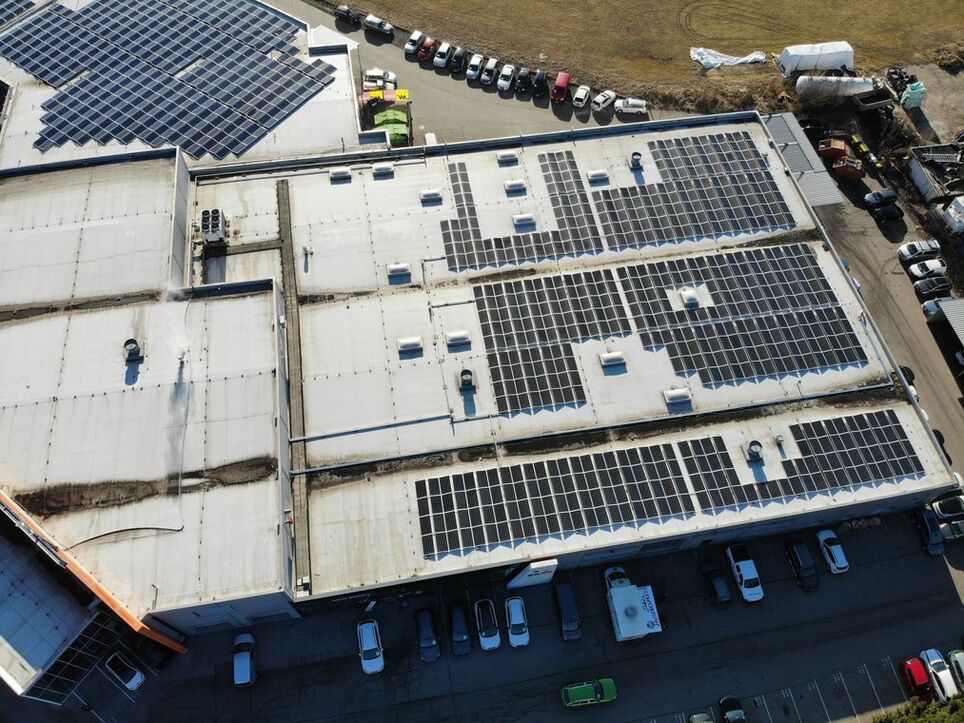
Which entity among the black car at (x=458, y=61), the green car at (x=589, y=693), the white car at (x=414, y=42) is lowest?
the green car at (x=589, y=693)

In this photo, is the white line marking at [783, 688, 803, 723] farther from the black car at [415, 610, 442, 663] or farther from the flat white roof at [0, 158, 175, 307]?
the flat white roof at [0, 158, 175, 307]

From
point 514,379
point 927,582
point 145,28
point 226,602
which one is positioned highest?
point 145,28

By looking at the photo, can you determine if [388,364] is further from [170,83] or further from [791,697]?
[170,83]

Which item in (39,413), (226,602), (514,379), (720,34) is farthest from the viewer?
(720,34)

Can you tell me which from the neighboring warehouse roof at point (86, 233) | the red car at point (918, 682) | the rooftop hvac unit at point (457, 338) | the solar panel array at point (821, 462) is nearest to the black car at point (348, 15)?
the neighboring warehouse roof at point (86, 233)

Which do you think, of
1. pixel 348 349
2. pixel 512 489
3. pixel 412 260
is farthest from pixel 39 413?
pixel 512 489

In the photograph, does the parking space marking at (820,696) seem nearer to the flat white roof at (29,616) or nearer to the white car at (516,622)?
the white car at (516,622)

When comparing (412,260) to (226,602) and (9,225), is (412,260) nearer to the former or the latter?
(226,602)
